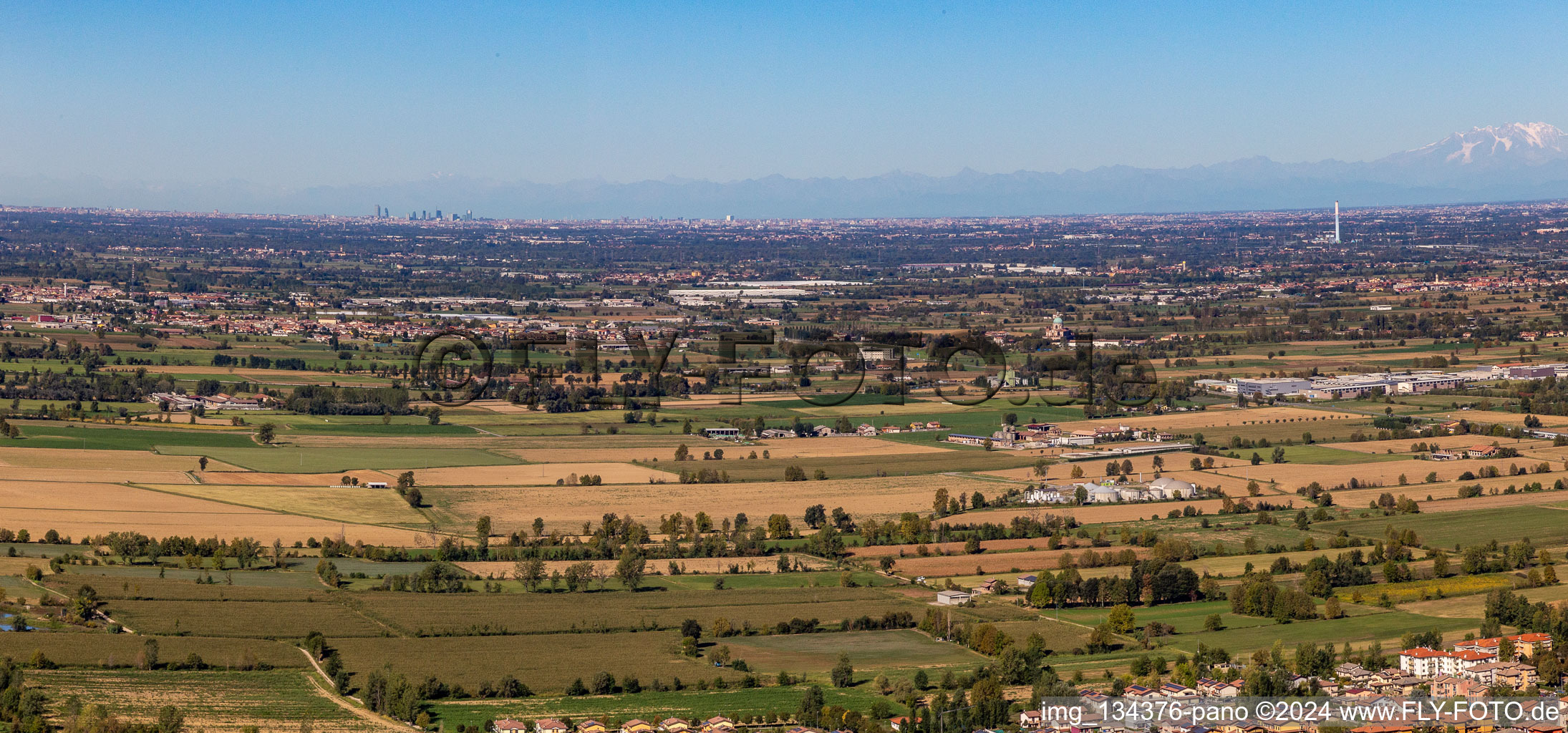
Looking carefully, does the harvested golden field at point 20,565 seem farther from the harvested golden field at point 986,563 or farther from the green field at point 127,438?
the harvested golden field at point 986,563

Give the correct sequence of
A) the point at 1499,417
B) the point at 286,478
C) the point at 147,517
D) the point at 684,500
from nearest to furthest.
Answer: the point at 147,517, the point at 684,500, the point at 286,478, the point at 1499,417

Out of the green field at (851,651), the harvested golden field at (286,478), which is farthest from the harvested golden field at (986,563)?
the harvested golden field at (286,478)

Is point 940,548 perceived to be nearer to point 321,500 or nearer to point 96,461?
point 321,500

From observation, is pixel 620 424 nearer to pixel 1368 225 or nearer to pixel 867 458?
pixel 867 458

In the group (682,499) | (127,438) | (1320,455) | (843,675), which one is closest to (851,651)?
(843,675)

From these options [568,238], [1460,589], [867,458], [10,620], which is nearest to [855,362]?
[867,458]

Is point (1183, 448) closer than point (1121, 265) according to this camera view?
Yes
